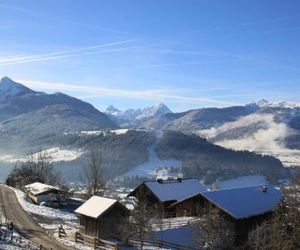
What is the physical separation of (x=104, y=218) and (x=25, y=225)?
46.2ft

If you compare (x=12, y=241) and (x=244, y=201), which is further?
(x=244, y=201)

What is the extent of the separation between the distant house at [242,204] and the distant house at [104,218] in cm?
1616

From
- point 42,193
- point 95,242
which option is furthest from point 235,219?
point 42,193

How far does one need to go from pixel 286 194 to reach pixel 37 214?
41446mm

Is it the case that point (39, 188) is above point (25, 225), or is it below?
above

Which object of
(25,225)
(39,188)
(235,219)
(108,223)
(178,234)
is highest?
(235,219)

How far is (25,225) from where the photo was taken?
71.8 meters

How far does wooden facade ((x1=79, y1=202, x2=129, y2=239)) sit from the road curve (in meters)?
5.44

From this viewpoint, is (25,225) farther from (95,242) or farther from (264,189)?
(264,189)

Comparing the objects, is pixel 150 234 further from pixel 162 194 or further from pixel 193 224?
pixel 162 194

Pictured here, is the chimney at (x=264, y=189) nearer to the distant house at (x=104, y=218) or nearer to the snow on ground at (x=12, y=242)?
the distant house at (x=104, y=218)

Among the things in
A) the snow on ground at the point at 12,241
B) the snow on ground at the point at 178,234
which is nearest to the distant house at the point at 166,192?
the snow on ground at the point at 178,234

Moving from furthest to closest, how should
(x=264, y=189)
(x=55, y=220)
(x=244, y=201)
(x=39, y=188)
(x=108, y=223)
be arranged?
(x=39, y=188), (x=264, y=189), (x=55, y=220), (x=244, y=201), (x=108, y=223)

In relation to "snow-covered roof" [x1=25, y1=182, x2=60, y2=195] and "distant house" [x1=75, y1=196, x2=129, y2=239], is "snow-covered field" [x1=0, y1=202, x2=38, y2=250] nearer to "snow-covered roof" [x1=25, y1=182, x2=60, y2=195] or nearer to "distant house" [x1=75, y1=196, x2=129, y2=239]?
"distant house" [x1=75, y1=196, x2=129, y2=239]
